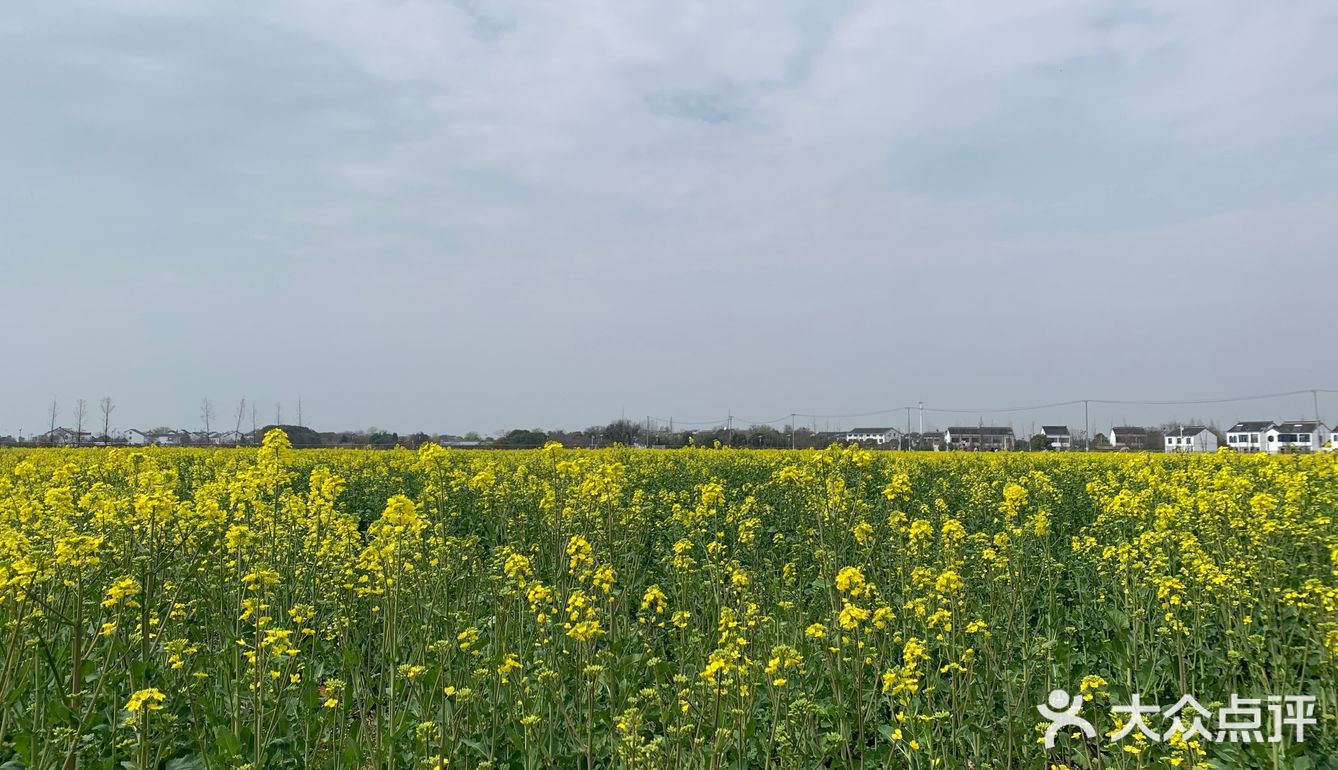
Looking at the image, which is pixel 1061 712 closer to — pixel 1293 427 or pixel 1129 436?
pixel 1129 436

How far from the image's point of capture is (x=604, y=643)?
552cm

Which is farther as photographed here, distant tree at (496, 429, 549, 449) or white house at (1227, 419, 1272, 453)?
white house at (1227, 419, 1272, 453)

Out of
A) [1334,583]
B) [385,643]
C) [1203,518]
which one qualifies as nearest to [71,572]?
[385,643]

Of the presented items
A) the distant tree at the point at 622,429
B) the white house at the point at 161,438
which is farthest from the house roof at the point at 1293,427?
the white house at the point at 161,438

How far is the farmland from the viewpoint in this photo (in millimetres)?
3344

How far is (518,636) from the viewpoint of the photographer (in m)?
4.97

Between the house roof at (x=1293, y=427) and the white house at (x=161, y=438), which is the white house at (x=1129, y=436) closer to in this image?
the house roof at (x=1293, y=427)

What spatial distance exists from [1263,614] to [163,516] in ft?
20.1

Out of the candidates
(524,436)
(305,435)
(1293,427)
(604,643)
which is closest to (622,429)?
(524,436)

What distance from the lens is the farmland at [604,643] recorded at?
334cm

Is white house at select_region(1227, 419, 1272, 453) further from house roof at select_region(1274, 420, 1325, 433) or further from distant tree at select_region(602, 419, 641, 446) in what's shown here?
distant tree at select_region(602, 419, 641, 446)

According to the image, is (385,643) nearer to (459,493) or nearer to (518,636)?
(518,636)

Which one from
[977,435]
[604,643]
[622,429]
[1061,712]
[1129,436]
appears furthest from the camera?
[977,435]

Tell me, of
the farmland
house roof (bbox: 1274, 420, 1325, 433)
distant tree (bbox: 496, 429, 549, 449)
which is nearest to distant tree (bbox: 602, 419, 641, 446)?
distant tree (bbox: 496, 429, 549, 449)
